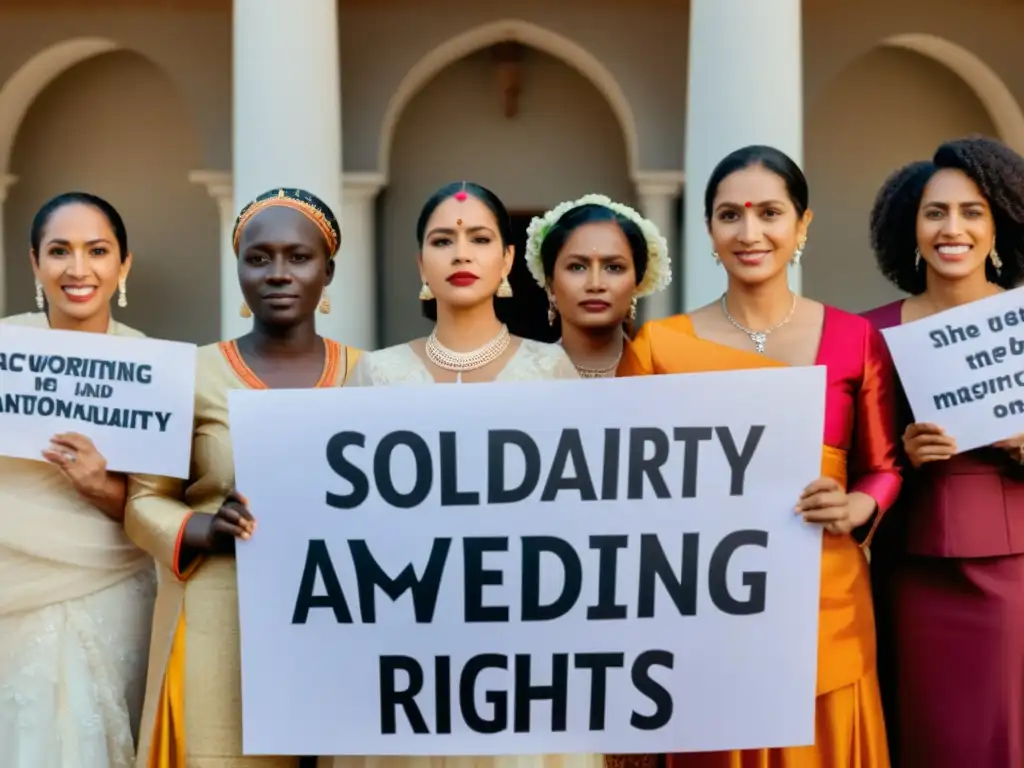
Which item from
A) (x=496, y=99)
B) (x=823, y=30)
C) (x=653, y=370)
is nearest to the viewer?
(x=653, y=370)

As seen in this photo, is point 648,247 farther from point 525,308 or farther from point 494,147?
point 494,147

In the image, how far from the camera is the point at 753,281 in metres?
2.83

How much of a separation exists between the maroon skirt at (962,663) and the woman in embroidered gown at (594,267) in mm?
1132

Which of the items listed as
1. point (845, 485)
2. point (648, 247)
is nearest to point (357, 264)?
point (648, 247)

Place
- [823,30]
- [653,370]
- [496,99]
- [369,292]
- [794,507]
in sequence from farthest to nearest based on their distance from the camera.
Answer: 1. [496,99]
2. [823,30]
3. [369,292]
4. [653,370]
5. [794,507]

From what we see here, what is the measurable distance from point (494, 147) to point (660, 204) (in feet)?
5.87

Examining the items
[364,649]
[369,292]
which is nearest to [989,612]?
[364,649]

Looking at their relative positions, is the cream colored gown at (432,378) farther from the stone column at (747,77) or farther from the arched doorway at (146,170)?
A: the arched doorway at (146,170)

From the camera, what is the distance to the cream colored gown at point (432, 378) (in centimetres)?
269

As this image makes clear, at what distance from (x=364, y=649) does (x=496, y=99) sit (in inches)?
318

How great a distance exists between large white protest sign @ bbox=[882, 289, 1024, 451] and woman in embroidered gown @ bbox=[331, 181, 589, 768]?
91 centimetres

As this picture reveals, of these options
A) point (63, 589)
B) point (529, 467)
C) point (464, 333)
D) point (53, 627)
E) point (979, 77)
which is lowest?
point (53, 627)

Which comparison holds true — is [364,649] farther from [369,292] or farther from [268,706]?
[369,292]

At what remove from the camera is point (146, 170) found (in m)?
10.1
